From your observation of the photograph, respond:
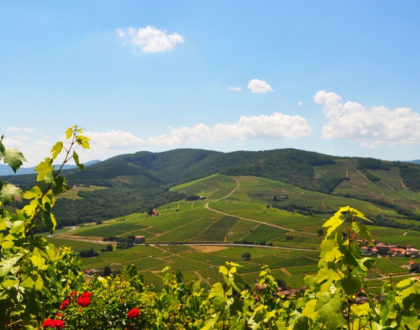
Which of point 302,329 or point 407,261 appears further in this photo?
point 407,261

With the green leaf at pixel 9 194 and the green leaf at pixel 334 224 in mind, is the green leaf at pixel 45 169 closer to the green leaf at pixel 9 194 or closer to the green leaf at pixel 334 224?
→ the green leaf at pixel 9 194

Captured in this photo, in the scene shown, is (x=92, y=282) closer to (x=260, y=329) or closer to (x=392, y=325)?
(x=260, y=329)

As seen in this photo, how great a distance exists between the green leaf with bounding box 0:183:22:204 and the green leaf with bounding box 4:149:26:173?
32cm

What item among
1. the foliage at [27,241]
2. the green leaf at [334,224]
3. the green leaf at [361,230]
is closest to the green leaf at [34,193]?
the foliage at [27,241]

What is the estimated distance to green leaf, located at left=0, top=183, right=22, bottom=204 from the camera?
357cm

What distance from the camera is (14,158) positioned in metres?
3.64

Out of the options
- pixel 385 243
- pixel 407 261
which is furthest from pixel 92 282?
pixel 385 243

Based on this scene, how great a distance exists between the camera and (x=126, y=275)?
15219 mm

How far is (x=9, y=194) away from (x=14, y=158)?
0.44 metres

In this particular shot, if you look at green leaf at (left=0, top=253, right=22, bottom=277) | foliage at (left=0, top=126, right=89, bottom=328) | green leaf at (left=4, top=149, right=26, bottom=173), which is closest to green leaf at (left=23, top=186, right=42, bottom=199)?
foliage at (left=0, top=126, right=89, bottom=328)

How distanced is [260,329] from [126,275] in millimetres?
12051

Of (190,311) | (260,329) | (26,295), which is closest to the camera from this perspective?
(26,295)

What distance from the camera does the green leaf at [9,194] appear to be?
3568 mm

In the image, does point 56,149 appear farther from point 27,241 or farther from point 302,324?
point 302,324
